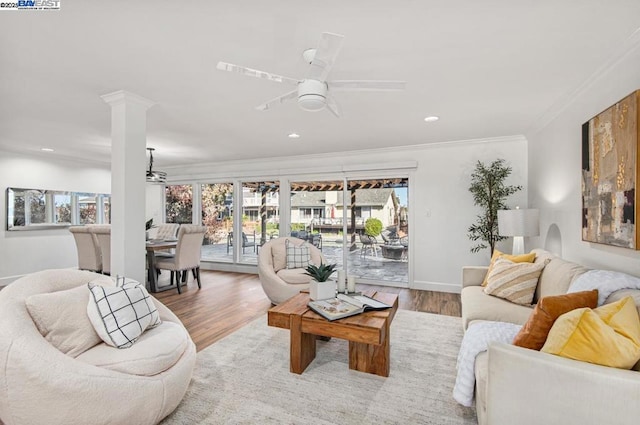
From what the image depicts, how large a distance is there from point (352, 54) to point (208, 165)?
5402mm

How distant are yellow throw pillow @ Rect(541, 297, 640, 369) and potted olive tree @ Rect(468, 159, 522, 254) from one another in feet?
9.70

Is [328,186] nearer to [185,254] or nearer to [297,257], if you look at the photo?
[297,257]

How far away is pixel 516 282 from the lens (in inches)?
106

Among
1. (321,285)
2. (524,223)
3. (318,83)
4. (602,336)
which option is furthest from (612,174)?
(321,285)

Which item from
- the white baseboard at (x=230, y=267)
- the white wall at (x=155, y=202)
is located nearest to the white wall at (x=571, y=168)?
the white baseboard at (x=230, y=267)

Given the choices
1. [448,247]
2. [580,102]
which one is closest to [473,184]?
[448,247]

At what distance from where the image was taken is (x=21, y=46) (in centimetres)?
203

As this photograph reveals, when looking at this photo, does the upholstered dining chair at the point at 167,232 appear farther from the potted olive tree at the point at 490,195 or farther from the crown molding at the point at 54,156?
the potted olive tree at the point at 490,195

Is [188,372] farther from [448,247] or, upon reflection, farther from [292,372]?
[448,247]

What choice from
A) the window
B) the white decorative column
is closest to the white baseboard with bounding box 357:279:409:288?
the white decorative column

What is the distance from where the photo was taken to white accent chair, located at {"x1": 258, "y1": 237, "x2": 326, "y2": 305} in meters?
3.88

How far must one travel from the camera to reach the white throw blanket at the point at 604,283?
1779 mm

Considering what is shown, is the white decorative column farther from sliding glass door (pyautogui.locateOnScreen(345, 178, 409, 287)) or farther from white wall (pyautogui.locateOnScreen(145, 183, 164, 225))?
white wall (pyautogui.locateOnScreen(145, 183, 164, 225))

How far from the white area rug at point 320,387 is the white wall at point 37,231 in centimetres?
510
